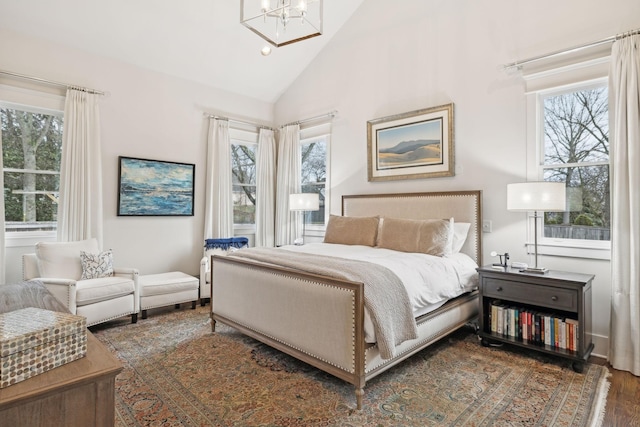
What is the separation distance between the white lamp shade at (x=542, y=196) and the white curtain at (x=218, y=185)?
3.88 metres

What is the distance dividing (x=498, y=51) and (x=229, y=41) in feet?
11.1

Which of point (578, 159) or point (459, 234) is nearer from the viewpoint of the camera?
point (578, 159)

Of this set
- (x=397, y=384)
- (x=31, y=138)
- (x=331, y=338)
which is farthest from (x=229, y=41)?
(x=397, y=384)

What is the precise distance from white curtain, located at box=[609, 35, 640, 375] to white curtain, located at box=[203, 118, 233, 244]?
452 centimetres

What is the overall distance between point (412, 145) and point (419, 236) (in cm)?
140

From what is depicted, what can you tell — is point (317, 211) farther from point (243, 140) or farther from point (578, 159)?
point (578, 159)

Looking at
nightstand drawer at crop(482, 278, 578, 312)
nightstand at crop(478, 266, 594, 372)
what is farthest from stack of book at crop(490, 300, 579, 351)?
nightstand drawer at crop(482, 278, 578, 312)

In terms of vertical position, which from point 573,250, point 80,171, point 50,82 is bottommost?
point 573,250

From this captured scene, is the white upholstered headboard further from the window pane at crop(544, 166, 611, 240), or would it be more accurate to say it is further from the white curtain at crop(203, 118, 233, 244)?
the white curtain at crop(203, 118, 233, 244)

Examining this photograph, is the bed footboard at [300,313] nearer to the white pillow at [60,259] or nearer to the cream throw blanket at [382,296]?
Result: the cream throw blanket at [382,296]

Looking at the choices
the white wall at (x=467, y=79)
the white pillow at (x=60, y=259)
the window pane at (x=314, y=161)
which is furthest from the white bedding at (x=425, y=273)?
the white pillow at (x=60, y=259)

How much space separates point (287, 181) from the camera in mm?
5637

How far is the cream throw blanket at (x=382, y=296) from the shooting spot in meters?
2.09

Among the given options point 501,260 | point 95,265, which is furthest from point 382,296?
point 95,265
